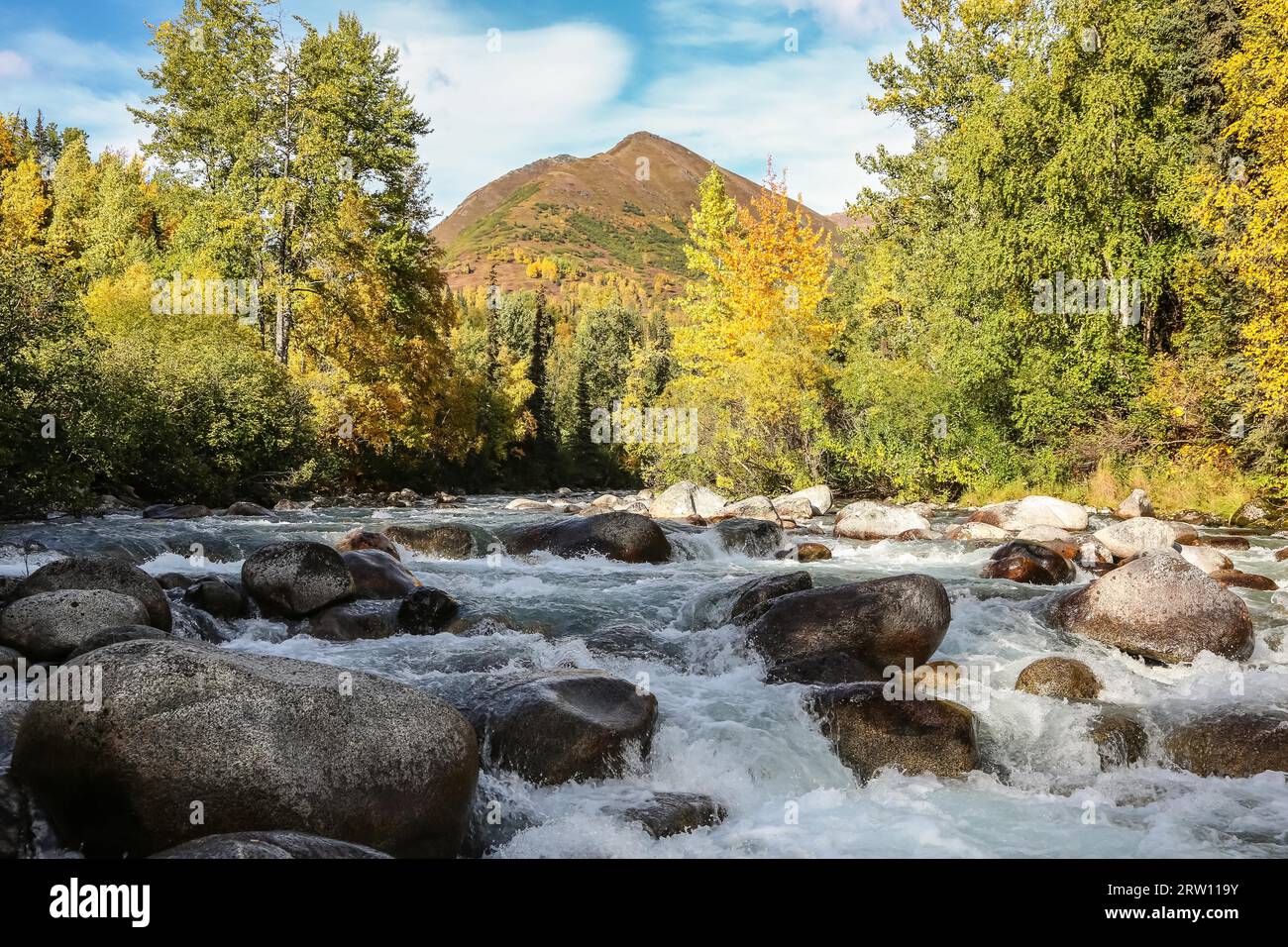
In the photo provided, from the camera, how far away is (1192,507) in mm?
19609

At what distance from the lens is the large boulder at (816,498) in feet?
78.5

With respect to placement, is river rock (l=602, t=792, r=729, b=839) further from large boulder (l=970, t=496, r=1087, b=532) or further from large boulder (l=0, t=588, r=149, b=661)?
large boulder (l=970, t=496, r=1087, b=532)

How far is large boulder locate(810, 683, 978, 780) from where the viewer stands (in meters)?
6.48

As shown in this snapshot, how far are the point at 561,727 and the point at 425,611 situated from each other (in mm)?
4346

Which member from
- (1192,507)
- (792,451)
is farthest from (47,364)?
(1192,507)

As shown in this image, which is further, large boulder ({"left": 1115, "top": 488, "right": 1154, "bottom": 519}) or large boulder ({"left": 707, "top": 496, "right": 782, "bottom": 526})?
large boulder ({"left": 707, "top": 496, "right": 782, "bottom": 526})

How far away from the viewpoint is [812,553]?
15.9 metres

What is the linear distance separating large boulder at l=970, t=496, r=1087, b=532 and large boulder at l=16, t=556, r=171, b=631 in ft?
53.7

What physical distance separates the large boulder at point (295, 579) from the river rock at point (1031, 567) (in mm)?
10159

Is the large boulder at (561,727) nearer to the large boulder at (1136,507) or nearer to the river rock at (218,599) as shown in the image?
the river rock at (218,599)

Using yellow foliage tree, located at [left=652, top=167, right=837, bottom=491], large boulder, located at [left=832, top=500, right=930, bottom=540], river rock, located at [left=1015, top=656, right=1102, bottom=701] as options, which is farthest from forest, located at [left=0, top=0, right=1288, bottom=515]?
river rock, located at [left=1015, top=656, right=1102, bottom=701]

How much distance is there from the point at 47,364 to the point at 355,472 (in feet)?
59.4

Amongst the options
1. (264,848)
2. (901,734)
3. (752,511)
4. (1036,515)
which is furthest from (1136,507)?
(264,848)
